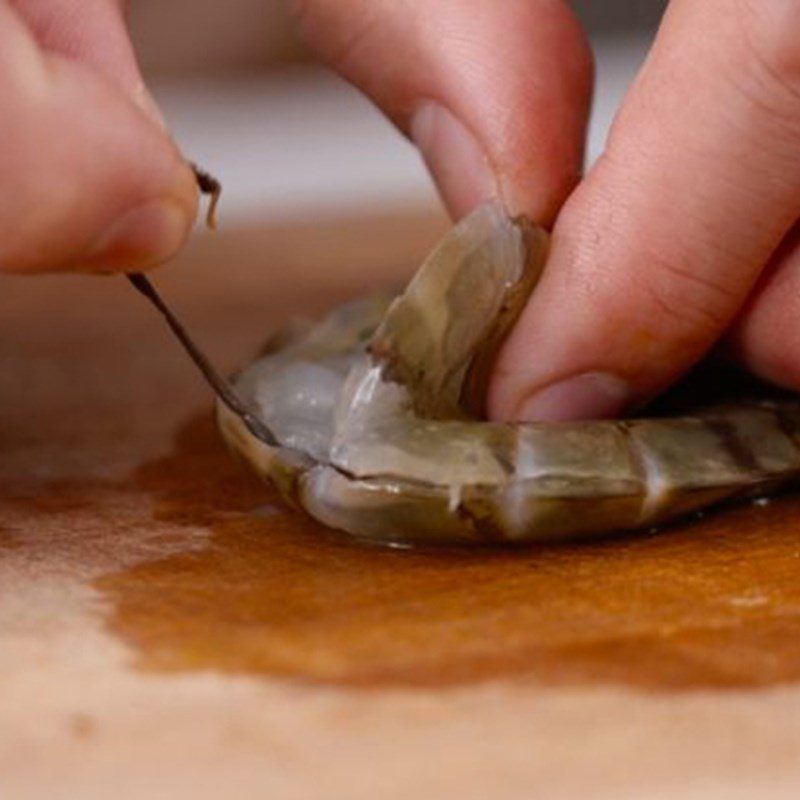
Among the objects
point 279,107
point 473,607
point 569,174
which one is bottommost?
point 279,107

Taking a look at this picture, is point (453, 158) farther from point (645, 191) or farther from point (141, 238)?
point (141, 238)

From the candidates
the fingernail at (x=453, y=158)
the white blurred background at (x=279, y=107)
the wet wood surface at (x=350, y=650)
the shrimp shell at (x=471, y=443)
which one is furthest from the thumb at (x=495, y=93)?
the white blurred background at (x=279, y=107)

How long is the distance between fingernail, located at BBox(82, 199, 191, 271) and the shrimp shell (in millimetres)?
154

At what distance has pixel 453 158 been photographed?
1.44 m

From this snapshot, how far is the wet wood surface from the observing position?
85 centimetres

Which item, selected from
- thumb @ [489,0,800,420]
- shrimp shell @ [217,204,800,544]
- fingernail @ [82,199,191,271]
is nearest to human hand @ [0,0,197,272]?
fingernail @ [82,199,191,271]

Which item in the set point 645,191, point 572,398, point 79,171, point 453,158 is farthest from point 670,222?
point 79,171

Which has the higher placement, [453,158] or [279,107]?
[453,158]

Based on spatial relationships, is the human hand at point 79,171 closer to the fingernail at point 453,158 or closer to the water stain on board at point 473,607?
the water stain on board at point 473,607

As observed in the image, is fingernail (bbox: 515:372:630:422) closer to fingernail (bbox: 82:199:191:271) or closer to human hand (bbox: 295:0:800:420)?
human hand (bbox: 295:0:800:420)

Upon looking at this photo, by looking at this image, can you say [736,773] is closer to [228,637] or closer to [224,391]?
[228,637]

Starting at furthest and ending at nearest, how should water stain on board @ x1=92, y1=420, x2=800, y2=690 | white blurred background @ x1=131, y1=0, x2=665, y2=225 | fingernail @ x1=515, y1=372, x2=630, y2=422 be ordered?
1. white blurred background @ x1=131, y1=0, x2=665, y2=225
2. fingernail @ x1=515, y1=372, x2=630, y2=422
3. water stain on board @ x1=92, y1=420, x2=800, y2=690

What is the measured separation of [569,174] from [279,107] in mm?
2541

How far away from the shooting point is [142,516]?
1.26m
